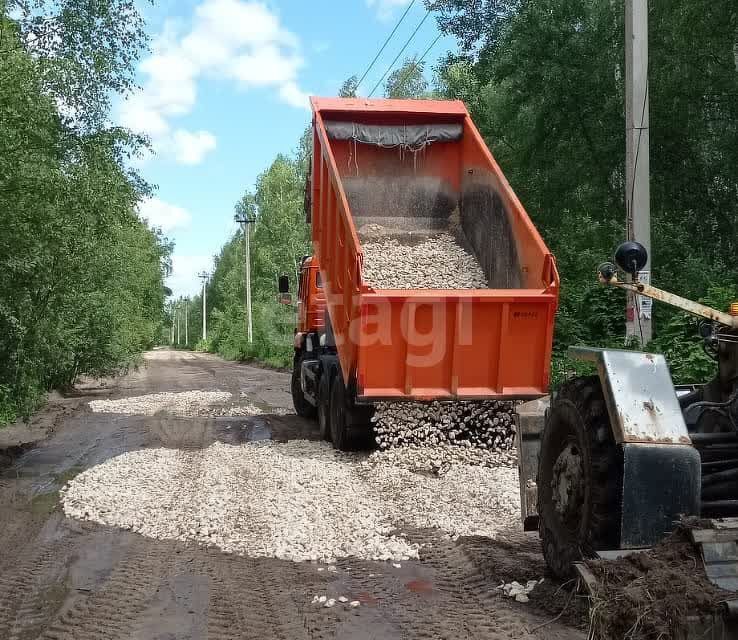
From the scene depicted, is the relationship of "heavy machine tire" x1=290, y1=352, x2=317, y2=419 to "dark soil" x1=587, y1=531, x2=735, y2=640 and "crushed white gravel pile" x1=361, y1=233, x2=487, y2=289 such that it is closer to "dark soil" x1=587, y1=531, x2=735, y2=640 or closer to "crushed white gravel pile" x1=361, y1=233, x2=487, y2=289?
"crushed white gravel pile" x1=361, y1=233, x2=487, y2=289

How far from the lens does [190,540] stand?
5.72 metres

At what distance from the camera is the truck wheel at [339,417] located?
28.6ft

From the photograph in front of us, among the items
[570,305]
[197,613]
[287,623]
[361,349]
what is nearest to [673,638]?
[287,623]

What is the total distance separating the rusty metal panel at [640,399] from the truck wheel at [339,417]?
200 inches

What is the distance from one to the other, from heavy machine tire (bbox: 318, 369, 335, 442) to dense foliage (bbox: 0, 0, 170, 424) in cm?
325

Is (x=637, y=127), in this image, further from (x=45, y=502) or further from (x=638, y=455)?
(x=45, y=502)

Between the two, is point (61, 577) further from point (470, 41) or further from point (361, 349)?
point (470, 41)

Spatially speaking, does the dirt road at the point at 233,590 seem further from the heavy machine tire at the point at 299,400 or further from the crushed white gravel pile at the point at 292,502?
the heavy machine tire at the point at 299,400

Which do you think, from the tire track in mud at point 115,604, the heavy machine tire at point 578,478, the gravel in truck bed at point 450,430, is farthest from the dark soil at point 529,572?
the gravel in truck bed at point 450,430

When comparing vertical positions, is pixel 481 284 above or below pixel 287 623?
above

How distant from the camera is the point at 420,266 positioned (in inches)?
375

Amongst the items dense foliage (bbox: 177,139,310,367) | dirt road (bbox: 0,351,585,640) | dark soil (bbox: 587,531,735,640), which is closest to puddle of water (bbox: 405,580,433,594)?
dirt road (bbox: 0,351,585,640)

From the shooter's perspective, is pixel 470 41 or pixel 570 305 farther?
pixel 470 41

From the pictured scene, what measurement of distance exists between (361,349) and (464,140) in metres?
3.84
